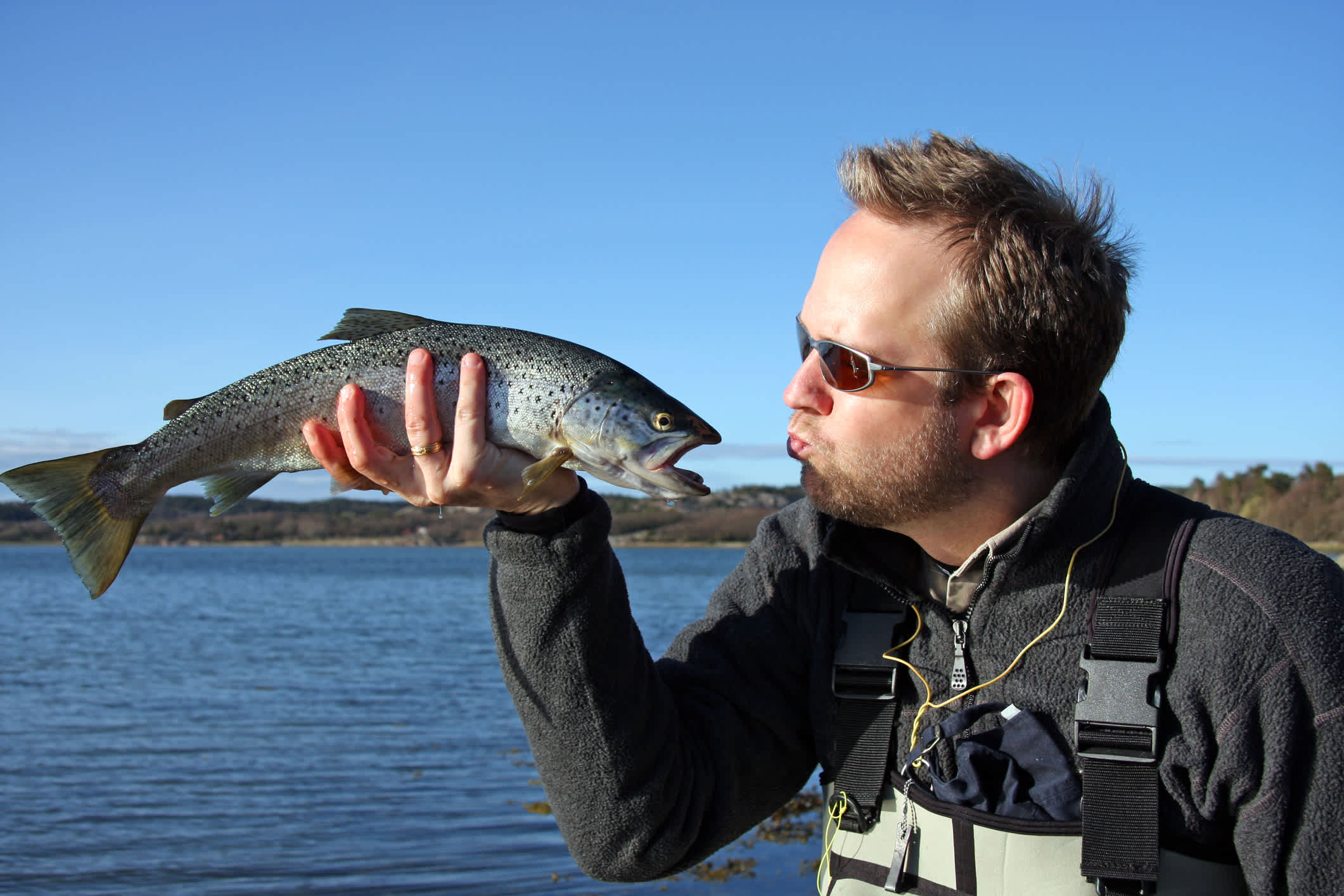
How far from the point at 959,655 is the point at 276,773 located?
51.2ft

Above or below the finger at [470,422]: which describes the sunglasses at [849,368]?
above

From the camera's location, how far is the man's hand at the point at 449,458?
3.42 m

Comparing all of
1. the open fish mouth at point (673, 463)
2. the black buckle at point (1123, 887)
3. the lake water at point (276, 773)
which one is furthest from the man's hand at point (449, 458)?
the lake water at point (276, 773)

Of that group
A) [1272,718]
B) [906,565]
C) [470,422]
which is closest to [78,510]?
[470,422]

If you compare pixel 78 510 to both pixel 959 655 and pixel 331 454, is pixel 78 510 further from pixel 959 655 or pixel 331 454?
pixel 959 655

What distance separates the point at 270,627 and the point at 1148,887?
45.7m

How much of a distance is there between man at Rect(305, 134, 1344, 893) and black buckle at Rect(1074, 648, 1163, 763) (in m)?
0.09

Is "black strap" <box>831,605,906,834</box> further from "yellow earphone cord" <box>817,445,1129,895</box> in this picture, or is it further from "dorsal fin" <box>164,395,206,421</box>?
"dorsal fin" <box>164,395,206,421</box>

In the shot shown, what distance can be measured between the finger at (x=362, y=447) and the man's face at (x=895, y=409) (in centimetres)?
150

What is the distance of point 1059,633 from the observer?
133 inches

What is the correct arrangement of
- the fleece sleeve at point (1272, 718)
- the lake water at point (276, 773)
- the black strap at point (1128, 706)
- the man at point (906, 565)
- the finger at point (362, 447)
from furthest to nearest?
the lake water at point (276, 773) < the finger at point (362, 447) < the man at point (906, 565) < the black strap at point (1128, 706) < the fleece sleeve at point (1272, 718)

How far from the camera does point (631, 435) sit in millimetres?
3658

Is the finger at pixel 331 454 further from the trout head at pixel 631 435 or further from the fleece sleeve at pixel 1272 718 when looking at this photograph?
the fleece sleeve at pixel 1272 718

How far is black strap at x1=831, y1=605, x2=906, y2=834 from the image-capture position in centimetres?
349
